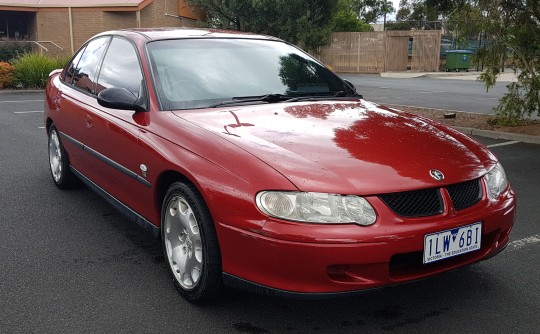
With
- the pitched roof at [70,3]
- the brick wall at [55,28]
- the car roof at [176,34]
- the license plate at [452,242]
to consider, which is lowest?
the license plate at [452,242]

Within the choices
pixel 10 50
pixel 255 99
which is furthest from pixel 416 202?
pixel 10 50

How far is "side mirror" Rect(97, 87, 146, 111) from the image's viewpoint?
3721 millimetres

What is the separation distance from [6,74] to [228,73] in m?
15.2

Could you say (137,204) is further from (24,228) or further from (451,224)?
(451,224)

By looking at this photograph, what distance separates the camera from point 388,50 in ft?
104

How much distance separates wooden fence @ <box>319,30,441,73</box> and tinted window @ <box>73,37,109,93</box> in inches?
1065

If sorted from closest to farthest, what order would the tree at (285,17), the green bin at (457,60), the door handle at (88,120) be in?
the door handle at (88,120) < the tree at (285,17) < the green bin at (457,60)

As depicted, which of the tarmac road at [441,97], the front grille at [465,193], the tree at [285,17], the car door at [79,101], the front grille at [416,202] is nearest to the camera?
the front grille at [416,202]

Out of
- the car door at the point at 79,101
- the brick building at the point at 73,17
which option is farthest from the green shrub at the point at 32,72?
the car door at the point at 79,101

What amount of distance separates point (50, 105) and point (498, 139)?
663cm

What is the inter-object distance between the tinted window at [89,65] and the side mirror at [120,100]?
1.05m

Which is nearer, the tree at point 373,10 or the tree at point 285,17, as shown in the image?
the tree at point 285,17

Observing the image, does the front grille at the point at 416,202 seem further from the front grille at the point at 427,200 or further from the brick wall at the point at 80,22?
the brick wall at the point at 80,22

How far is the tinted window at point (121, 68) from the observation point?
4.10m
